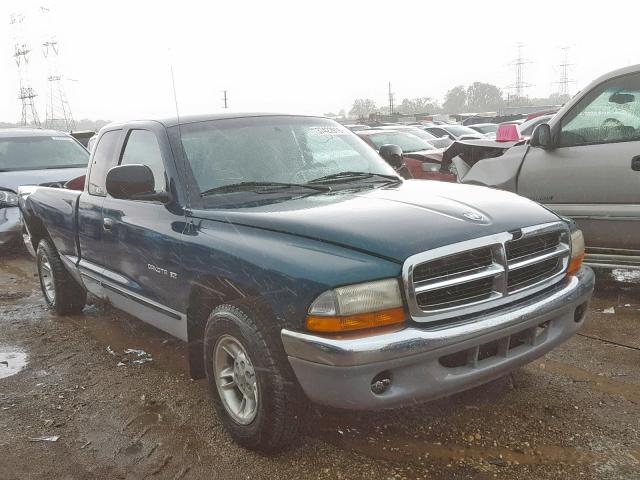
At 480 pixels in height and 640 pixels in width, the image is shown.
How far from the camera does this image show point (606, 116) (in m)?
4.74

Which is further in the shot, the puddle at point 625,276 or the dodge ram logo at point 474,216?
the puddle at point 625,276

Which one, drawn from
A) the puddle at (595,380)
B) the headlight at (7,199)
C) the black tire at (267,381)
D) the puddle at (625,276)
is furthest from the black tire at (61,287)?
the puddle at (625,276)

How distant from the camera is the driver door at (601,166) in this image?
15.0 feet

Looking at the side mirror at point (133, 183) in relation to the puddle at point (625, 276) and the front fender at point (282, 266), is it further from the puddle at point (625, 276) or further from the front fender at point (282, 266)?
the puddle at point (625, 276)

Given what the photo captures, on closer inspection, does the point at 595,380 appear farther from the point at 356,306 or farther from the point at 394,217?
the point at 356,306

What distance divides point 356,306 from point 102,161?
2800 mm

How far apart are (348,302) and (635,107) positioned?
135 inches

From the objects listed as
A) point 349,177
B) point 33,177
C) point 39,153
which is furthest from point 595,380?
point 39,153

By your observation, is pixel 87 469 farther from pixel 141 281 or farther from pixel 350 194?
pixel 350 194

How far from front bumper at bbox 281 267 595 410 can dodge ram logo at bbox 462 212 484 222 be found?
16.6 inches

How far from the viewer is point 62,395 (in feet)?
12.3

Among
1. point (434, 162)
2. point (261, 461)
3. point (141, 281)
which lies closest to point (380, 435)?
point (261, 461)

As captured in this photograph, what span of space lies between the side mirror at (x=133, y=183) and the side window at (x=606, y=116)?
3415 millimetres

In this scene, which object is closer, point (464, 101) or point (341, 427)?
point (341, 427)
